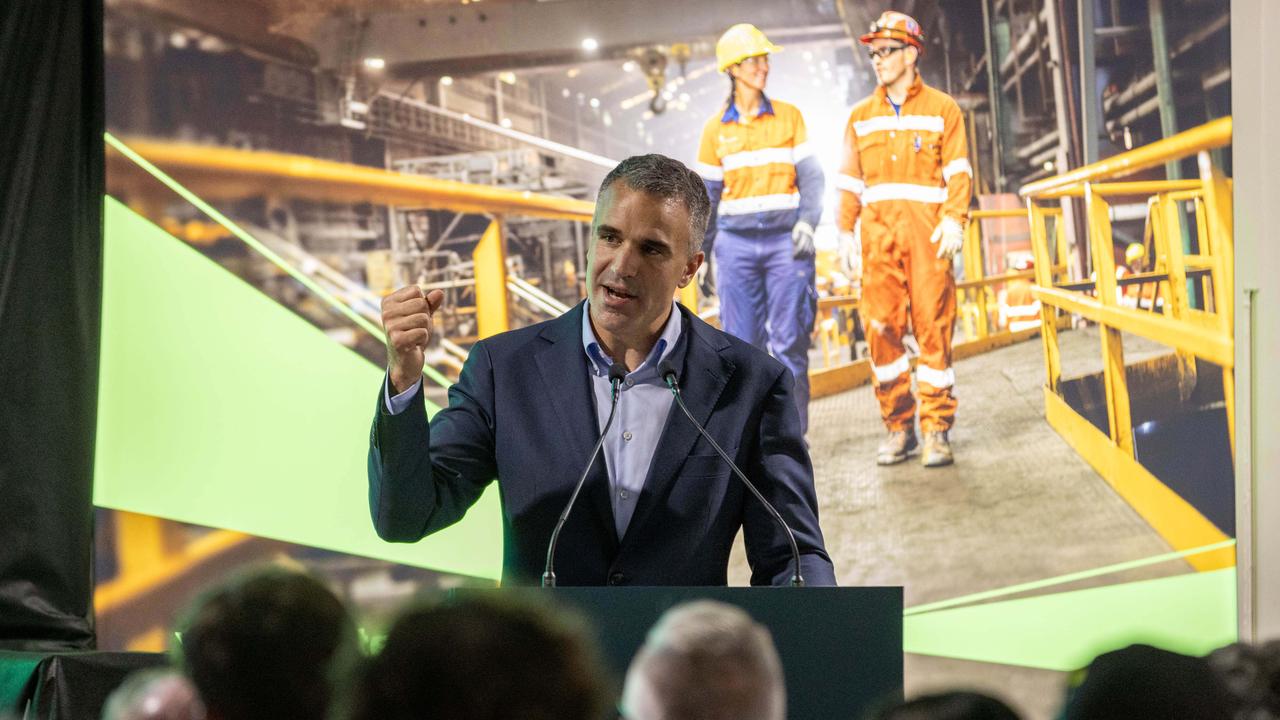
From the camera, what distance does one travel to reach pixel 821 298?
11.9ft

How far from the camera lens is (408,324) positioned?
5.03 feet

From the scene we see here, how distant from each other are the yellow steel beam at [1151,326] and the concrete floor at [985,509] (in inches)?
1.9

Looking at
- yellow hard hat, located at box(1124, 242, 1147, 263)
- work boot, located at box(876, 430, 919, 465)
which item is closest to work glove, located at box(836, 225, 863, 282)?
work boot, located at box(876, 430, 919, 465)

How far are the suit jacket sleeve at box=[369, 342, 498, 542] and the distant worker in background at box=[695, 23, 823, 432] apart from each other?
181 cm

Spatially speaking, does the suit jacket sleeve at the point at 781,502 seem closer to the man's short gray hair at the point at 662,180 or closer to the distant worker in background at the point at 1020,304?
the man's short gray hair at the point at 662,180

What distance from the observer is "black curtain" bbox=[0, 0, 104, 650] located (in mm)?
3676

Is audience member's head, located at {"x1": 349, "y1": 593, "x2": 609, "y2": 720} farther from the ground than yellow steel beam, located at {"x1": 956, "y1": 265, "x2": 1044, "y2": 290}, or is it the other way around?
yellow steel beam, located at {"x1": 956, "y1": 265, "x2": 1044, "y2": 290}

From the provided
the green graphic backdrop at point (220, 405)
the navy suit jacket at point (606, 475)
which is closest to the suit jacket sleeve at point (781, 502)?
the navy suit jacket at point (606, 475)

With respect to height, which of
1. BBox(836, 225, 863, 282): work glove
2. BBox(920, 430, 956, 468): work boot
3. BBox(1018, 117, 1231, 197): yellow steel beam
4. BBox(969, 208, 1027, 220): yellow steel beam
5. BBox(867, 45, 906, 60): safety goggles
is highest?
BBox(867, 45, 906, 60): safety goggles

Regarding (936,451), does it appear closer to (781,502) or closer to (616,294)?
(781,502)

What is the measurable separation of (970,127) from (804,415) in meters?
1.03

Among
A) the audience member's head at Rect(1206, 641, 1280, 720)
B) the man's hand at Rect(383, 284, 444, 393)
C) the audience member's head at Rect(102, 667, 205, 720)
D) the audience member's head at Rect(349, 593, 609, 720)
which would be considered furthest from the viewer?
the man's hand at Rect(383, 284, 444, 393)

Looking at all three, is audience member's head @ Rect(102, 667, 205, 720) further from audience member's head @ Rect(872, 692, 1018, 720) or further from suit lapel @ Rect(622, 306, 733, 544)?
suit lapel @ Rect(622, 306, 733, 544)

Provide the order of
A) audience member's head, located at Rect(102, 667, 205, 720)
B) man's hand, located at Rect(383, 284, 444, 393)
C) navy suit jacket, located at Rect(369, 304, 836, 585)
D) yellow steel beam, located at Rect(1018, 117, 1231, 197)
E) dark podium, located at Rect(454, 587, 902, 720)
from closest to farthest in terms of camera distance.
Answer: audience member's head, located at Rect(102, 667, 205, 720) < dark podium, located at Rect(454, 587, 902, 720) < man's hand, located at Rect(383, 284, 444, 393) < navy suit jacket, located at Rect(369, 304, 836, 585) < yellow steel beam, located at Rect(1018, 117, 1231, 197)
